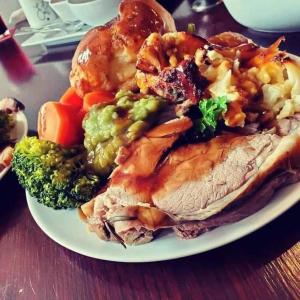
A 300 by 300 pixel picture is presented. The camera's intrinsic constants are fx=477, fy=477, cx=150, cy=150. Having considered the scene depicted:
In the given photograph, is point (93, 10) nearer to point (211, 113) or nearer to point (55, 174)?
point (55, 174)

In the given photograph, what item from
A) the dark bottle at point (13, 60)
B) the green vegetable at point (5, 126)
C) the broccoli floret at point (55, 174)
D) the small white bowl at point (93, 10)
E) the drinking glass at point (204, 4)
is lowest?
the dark bottle at point (13, 60)

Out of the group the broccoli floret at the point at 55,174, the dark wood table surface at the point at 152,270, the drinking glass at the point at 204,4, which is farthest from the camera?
the drinking glass at the point at 204,4

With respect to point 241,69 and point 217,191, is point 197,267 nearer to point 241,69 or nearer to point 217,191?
point 217,191

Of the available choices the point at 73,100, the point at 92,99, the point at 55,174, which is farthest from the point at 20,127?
the point at 55,174

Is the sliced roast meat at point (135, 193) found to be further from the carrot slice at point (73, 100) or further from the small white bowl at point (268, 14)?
the small white bowl at point (268, 14)

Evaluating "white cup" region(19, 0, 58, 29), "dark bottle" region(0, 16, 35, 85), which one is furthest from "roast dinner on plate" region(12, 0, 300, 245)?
"white cup" region(19, 0, 58, 29)

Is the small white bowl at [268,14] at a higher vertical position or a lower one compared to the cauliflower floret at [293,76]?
lower

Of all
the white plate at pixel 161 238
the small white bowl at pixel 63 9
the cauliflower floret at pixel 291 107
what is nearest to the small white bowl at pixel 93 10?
the small white bowl at pixel 63 9

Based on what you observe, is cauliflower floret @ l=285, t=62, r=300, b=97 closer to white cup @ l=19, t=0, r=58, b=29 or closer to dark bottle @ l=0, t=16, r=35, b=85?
dark bottle @ l=0, t=16, r=35, b=85
